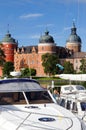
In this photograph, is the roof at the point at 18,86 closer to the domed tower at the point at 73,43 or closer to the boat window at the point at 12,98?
the boat window at the point at 12,98

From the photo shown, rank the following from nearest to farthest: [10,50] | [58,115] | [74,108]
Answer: [58,115], [74,108], [10,50]

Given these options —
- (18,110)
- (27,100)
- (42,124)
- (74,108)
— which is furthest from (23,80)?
(74,108)

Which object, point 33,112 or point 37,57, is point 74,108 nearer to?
point 33,112

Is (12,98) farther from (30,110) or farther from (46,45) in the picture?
(46,45)

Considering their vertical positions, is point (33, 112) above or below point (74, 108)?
above

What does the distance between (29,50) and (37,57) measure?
822 cm

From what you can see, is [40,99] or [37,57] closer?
[40,99]

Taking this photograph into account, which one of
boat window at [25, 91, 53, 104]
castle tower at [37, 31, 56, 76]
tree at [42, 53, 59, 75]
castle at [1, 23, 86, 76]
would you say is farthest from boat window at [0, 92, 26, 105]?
castle tower at [37, 31, 56, 76]

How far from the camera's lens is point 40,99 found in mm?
9141

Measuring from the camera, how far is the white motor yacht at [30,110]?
702 cm

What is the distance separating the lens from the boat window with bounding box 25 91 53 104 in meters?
8.98

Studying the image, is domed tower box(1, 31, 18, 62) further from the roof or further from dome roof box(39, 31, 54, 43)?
the roof

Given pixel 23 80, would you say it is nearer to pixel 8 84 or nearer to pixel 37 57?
pixel 8 84

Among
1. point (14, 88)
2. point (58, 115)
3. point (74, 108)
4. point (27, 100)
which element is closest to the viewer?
point (58, 115)
